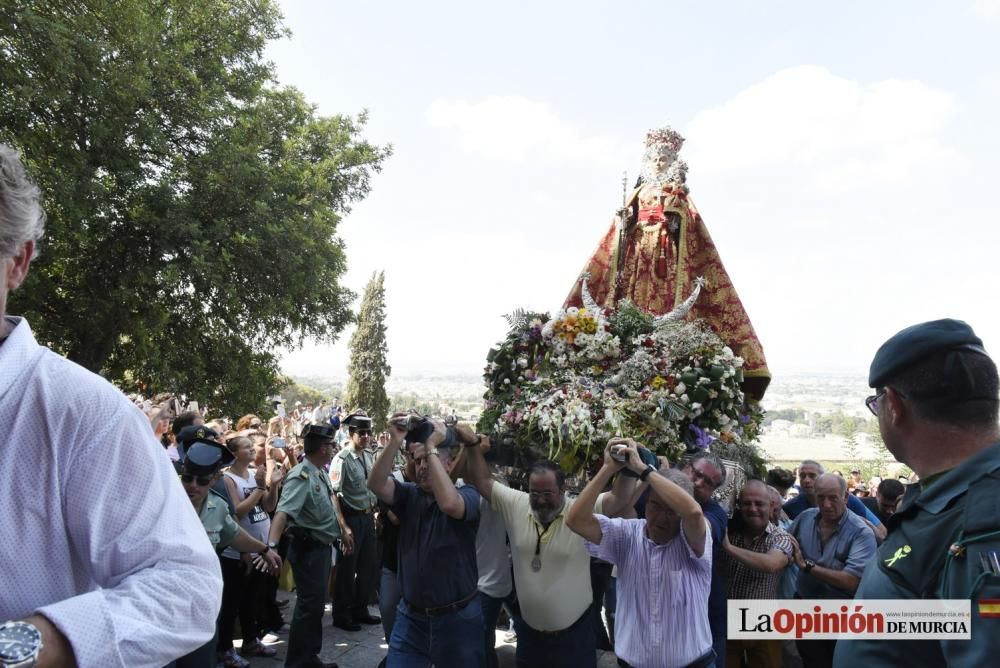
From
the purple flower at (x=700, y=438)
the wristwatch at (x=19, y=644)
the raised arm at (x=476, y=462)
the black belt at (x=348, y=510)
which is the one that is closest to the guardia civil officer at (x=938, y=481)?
the wristwatch at (x=19, y=644)

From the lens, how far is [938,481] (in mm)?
1653

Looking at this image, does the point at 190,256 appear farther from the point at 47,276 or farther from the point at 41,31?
the point at 41,31

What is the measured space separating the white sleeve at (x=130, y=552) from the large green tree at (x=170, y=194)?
11.2 m

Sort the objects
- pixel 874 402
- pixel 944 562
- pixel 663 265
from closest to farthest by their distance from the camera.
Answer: pixel 944 562, pixel 874 402, pixel 663 265

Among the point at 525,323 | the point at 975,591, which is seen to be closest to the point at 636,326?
the point at 525,323

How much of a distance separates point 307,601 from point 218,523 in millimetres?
1257

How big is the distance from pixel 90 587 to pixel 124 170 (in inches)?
509

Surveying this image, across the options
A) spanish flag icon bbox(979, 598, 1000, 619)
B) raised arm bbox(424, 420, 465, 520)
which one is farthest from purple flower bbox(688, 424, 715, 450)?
spanish flag icon bbox(979, 598, 1000, 619)

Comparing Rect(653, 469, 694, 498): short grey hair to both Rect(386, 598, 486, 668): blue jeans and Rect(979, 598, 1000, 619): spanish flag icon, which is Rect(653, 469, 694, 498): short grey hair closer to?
Rect(386, 598, 486, 668): blue jeans

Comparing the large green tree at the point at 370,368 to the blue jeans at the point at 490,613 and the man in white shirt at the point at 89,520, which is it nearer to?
the blue jeans at the point at 490,613

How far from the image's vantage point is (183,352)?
50.6 feet

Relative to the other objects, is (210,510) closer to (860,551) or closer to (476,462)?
(476,462)

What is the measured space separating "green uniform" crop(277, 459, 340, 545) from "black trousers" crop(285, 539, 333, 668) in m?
0.12

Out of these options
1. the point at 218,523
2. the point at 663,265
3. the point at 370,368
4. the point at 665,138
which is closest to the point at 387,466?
Answer: the point at 218,523
